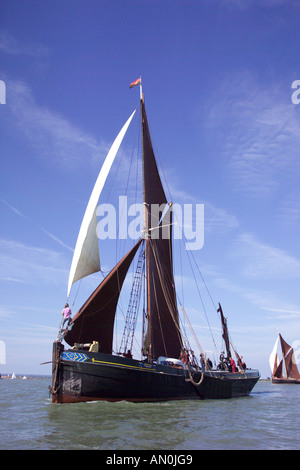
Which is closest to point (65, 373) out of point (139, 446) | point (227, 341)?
point (139, 446)

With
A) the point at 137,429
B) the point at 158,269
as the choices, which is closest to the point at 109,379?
the point at 137,429

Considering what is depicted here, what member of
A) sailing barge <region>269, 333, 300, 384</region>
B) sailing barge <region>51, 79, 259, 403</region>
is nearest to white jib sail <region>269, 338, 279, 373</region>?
sailing barge <region>269, 333, 300, 384</region>

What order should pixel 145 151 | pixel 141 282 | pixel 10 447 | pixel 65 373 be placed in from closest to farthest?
pixel 10 447 → pixel 65 373 → pixel 141 282 → pixel 145 151

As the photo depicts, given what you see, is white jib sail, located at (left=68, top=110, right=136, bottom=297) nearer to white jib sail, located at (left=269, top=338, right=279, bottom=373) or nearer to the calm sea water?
the calm sea water

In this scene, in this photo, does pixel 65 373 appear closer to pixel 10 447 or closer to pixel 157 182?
pixel 10 447

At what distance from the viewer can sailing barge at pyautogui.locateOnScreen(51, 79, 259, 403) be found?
774 inches

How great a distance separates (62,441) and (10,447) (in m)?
1.51

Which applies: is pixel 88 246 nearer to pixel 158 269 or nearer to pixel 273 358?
pixel 158 269

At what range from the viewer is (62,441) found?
1153 cm

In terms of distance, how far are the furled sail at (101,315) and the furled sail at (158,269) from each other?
369cm

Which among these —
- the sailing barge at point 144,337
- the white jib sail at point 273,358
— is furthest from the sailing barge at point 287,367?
the sailing barge at point 144,337

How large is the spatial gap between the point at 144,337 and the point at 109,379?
21.3 ft

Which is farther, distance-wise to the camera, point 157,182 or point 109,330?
point 157,182

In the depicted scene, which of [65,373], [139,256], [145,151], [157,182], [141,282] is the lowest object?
[65,373]
